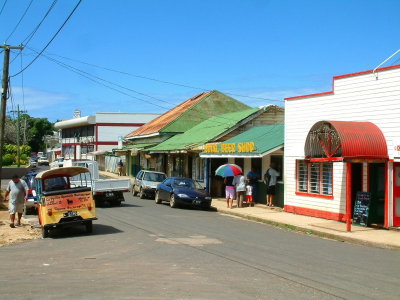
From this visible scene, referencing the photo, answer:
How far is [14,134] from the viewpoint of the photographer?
3393 inches

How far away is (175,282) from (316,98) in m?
11.9

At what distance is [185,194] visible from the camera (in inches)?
874

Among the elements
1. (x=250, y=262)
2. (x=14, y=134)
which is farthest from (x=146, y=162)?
(x=14, y=134)

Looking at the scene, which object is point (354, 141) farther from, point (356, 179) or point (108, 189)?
point (108, 189)

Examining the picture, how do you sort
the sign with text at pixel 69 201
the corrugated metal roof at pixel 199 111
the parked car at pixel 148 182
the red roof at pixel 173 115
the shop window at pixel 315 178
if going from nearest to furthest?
1. the sign with text at pixel 69 201
2. the shop window at pixel 315 178
3. the parked car at pixel 148 182
4. the corrugated metal roof at pixel 199 111
5. the red roof at pixel 173 115

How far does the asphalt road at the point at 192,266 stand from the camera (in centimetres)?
754

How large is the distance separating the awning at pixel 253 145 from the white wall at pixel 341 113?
1.55m

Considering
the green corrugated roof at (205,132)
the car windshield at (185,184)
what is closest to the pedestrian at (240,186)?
the car windshield at (185,184)

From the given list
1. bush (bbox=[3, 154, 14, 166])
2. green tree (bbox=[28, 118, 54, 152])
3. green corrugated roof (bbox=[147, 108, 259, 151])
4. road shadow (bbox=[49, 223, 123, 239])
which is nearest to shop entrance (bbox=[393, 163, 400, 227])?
road shadow (bbox=[49, 223, 123, 239])

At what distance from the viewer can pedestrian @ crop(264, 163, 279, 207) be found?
21625mm

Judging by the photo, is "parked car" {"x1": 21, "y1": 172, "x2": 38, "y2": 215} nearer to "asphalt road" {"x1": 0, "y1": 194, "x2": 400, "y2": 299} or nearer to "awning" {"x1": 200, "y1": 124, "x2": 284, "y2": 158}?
"asphalt road" {"x1": 0, "y1": 194, "x2": 400, "y2": 299}

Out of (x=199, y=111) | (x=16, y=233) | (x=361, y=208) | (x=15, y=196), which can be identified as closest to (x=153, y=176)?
(x=15, y=196)

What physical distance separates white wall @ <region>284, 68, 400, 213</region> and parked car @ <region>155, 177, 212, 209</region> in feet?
12.9

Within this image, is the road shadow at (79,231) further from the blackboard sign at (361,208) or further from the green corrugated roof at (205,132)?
the green corrugated roof at (205,132)
